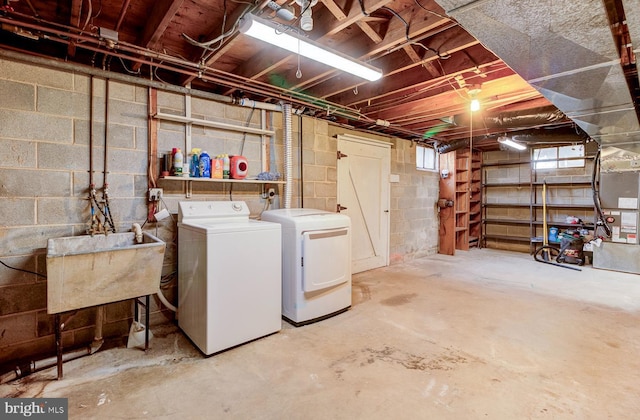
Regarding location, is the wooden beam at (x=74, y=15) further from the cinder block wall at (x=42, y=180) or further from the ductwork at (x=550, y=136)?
the ductwork at (x=550, y=136)

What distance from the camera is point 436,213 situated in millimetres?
6113

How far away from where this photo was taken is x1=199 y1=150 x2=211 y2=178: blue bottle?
284 cm

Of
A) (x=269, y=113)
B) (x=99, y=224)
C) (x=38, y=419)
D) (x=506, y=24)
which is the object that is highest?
(x=269, y=113)

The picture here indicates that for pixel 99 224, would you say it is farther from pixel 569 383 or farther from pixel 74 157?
pixel 569 383

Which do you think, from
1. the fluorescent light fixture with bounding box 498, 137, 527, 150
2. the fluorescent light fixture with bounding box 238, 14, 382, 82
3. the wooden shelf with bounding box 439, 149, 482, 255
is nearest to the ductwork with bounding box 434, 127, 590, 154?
the fluorescent light fixture with bounding box 498, 137, 527, 150

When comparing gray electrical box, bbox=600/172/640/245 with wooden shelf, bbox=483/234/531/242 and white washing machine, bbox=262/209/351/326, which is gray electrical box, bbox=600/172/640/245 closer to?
wooden shelf, bbox=483/234/531/242

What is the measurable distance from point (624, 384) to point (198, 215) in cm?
325

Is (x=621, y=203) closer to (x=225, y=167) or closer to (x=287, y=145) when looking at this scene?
(x=287, y=145)

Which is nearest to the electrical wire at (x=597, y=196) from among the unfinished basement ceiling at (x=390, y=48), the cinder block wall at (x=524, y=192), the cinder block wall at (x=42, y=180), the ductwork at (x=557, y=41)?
the cinder block wall at (x=524, y=192)

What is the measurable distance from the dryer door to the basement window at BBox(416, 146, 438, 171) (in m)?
3.28

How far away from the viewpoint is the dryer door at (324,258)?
2.75 metres

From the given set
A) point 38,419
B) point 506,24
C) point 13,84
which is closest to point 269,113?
point 13,84

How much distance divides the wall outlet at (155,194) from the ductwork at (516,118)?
3772mm

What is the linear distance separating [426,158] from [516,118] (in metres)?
2.16
